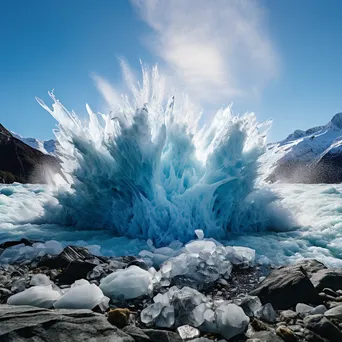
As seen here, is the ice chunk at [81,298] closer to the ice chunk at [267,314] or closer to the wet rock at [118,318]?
the wet rock at [118,318]

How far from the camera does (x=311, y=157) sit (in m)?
112

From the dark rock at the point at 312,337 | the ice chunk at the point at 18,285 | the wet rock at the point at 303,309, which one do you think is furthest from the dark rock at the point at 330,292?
the ice chunk at the point at 18,285

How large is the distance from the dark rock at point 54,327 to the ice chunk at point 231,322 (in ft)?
2.41

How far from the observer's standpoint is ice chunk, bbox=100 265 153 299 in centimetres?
305

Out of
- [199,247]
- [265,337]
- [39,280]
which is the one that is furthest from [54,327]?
[199,247]

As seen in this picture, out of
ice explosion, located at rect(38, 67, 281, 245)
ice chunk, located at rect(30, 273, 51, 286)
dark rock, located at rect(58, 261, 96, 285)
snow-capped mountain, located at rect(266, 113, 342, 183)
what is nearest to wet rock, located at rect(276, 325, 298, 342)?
dark rock, located at rect(58, 261, 96, 285)

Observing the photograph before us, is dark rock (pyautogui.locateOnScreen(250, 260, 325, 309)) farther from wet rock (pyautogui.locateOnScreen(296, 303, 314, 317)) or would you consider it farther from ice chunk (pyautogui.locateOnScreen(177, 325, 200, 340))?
ice chunk (pyautogui.locateOnScreen(177, 325, 200, 340))

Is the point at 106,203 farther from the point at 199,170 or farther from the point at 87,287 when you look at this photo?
the point at 87,287

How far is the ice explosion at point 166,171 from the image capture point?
6695mm

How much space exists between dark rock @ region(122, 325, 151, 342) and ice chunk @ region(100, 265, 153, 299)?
2.60 ft

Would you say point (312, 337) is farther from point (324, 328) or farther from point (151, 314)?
point (151, 314)

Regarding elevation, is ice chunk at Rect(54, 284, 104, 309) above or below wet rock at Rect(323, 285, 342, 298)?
above

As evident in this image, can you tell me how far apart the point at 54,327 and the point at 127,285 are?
3.75 feet

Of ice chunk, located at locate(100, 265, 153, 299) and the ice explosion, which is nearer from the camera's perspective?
ice chunk, located at locate(100, 265, 153, 299)
